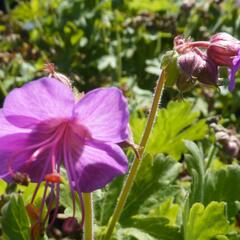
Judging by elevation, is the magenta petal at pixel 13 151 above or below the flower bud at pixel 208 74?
below

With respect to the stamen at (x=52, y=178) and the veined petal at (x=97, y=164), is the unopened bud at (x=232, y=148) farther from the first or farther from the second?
the stamen at (x=52, y=178)

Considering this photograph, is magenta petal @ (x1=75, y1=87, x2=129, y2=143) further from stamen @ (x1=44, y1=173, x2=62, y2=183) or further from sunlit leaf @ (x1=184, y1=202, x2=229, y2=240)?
sunlit leaf @ (x1=184, y1=202, x2=229, y2=240)

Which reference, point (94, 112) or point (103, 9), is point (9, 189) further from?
point (103, 9)

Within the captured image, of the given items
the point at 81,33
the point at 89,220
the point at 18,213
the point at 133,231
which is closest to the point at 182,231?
the point at 133,231

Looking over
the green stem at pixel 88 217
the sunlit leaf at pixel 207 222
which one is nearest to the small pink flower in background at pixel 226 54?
the sunlit leaf at pixel 207 222

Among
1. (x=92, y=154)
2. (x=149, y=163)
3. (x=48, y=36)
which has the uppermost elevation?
(x=92, y=154)

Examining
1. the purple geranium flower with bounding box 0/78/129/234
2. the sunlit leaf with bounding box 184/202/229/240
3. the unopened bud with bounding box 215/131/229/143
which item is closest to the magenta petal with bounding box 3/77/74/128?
the purple geranium flower with bounding box 0/78/129/234

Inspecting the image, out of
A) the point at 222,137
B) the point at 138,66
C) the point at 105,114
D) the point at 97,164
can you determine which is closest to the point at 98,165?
the point at 97,164
